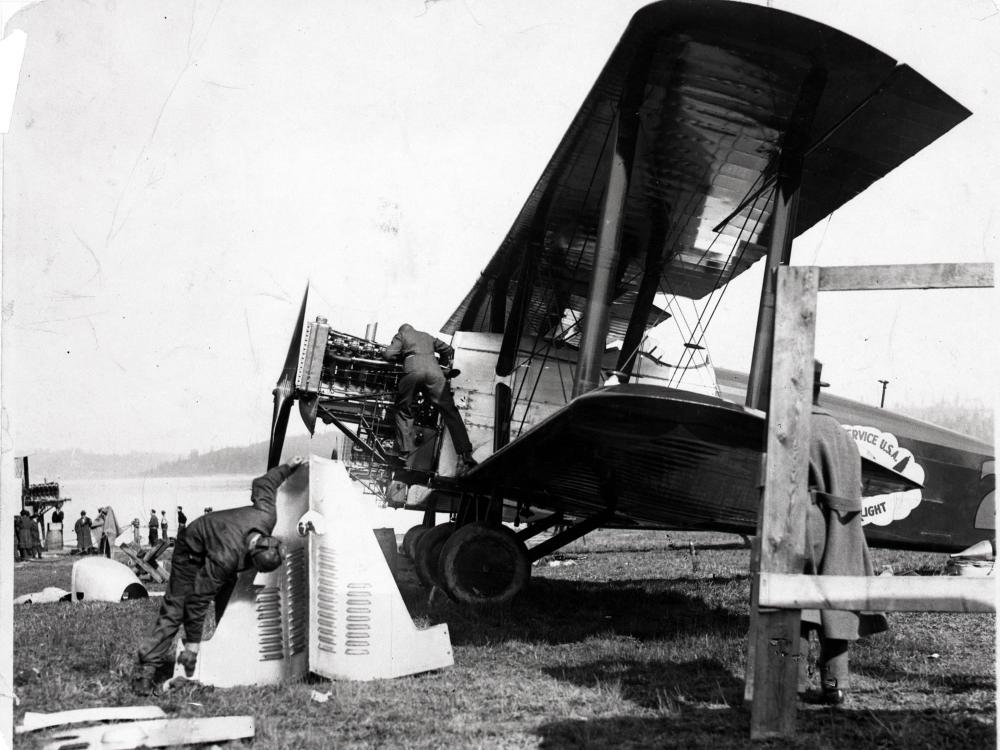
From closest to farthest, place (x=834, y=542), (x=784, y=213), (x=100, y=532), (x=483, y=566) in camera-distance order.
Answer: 1. (x=834, y=542)
2. (x=784, y=213)
3. (x=483, y=566)
4. (x=100, y=532)

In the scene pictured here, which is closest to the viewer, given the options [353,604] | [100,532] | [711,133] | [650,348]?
[353,604]

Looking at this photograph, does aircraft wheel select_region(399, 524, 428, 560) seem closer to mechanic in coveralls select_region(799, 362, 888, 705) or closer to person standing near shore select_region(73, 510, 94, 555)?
mechanic in coveralls select_region(799, 362, 888, 705)

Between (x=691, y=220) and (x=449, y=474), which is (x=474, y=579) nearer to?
(x=449, y=474)

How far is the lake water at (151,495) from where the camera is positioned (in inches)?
1662

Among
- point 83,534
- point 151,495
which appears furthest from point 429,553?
point 151,495

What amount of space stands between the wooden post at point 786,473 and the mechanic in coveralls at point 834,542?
1.04ft

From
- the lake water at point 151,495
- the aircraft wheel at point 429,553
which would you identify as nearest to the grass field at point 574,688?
the aircraft wheel at point 429,553

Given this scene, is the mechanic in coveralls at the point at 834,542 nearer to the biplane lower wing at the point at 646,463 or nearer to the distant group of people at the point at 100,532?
the biplane lower wing at the point at 646,463

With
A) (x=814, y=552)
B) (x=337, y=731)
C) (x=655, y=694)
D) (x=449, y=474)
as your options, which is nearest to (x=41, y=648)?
(x=337, y=731)

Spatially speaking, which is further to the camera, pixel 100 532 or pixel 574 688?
pixel 100 532

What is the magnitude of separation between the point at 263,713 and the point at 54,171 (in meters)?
3.97

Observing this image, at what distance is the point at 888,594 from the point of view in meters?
3.21

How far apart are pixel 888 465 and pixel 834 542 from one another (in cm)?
518

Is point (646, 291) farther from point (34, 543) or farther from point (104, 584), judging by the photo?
point (34, 543)
